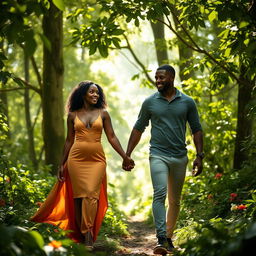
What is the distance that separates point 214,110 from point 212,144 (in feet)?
2.58

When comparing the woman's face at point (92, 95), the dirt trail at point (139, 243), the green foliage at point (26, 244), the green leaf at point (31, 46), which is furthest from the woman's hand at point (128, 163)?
the green leaf at point (31, 46)

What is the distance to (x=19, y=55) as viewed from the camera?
1992cm

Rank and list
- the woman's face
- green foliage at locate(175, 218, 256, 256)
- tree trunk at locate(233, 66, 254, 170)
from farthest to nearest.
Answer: tree trunk at locate(233, 66, 254, 170) → the woman's face → green foliage at locate(175, 218, 256, 256)

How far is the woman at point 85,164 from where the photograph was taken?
258 inches

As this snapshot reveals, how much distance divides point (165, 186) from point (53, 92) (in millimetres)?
6055

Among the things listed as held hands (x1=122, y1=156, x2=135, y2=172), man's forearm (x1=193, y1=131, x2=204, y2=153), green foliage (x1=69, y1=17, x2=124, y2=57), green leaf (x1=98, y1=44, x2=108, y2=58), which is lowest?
held hands (x1=122, y1=156, x2=135, y2=172)

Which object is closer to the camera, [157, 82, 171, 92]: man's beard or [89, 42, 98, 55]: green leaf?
[89, 42, 98, 55]: green leaf

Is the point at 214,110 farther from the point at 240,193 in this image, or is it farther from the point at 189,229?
the point at 189,229

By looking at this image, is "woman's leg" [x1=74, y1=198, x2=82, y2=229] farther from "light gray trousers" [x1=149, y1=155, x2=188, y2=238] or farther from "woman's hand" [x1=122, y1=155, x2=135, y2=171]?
"light gray trousers" [x1=149, y1=155, x2=188, y2=238]

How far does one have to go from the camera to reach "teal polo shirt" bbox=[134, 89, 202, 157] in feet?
20.8

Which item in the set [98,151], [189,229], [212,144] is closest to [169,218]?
[189,229]

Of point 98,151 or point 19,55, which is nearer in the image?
point 98,151

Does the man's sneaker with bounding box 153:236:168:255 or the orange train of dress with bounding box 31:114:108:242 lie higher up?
the orange train of dress with bounding box 31:114:108:242

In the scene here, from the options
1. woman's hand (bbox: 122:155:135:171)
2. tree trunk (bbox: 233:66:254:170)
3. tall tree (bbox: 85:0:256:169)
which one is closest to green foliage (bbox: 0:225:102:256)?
tall tree (bbox: 85:0:256:169)
